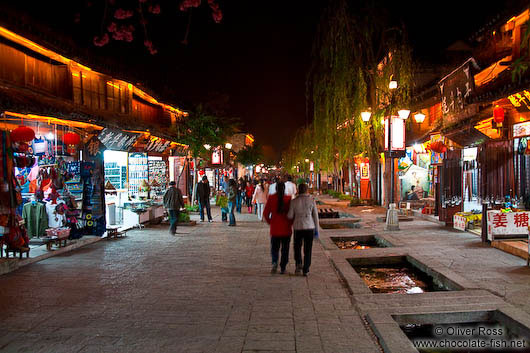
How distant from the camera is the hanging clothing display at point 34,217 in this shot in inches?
412

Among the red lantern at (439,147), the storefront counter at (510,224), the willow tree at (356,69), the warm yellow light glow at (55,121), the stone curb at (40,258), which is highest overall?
the willow tree at (356,69)

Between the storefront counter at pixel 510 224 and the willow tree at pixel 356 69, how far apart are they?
815 centimetres

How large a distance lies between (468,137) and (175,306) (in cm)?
1072

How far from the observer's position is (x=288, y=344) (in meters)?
4.56

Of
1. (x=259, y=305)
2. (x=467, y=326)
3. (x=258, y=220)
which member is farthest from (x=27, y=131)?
(x=258, y=220)

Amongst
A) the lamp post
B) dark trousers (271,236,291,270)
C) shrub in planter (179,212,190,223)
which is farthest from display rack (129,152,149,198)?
dark trousers (271,236,291,270)

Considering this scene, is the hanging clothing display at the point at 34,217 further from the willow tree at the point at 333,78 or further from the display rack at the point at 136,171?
the willow tree at the point at 333,78

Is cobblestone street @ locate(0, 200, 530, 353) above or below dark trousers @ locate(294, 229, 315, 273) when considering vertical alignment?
below

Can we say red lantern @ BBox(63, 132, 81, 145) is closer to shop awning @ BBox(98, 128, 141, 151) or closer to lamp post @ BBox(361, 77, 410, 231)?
shop awning @ BBox(98, 128, 141, 151)

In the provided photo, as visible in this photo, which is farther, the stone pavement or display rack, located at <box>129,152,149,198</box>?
display rack, located at <box>129,152,149,198</box>

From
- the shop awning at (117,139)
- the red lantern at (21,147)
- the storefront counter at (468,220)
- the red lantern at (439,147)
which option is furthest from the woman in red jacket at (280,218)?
the red lantern at (439,147)

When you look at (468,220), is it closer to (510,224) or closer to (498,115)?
(510,224)

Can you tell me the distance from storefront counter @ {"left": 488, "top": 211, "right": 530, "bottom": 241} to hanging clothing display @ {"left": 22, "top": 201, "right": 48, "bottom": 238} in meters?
11.4

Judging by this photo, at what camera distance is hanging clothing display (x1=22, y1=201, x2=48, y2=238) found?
1047 cm
